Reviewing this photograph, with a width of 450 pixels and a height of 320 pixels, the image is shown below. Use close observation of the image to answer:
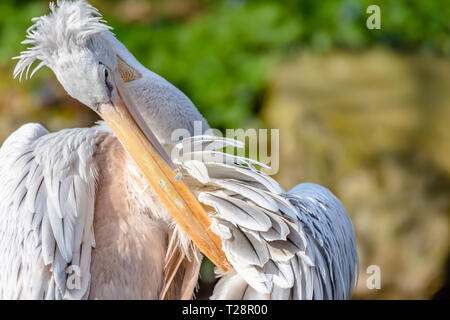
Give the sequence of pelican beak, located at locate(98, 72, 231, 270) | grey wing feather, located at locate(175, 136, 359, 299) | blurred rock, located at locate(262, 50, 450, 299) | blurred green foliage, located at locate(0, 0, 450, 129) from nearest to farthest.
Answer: grey wing feather, located at locate(175, 136, 359, 299), pelican beak, located at locate(98, 72, 231, 270), blurred rock, located at locate(262, 50, 450, 299), blurred green foliage, located at locate(0, 0, 450, 129)

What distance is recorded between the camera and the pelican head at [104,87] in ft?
6.28

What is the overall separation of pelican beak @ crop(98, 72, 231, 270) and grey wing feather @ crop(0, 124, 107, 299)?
0.19 metres

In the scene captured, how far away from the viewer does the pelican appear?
1.87 m

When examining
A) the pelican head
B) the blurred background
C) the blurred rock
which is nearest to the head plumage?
the pelican head

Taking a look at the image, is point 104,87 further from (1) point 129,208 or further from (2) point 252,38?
(2) point 252,38

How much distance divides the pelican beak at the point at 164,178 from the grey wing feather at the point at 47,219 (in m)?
0.19

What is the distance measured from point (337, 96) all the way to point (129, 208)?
3491 mm

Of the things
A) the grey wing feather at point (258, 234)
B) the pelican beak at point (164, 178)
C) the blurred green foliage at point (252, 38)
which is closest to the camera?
the grey wing feather at point (258, 234)

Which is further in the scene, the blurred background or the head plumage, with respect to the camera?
the blurred background

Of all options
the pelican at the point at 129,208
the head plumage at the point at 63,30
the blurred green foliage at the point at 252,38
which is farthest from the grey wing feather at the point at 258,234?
the blurred green foliage at the point at 252,38

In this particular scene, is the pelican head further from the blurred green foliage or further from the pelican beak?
the blurred green foliage

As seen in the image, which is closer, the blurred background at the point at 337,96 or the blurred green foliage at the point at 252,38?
the blurred background at the point at 337,96

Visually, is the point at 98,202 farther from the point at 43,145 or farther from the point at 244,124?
the point at 244,124

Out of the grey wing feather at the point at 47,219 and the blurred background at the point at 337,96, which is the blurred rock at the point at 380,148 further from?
the grey wing feather at the point at 47,219
